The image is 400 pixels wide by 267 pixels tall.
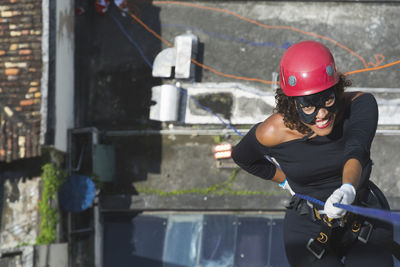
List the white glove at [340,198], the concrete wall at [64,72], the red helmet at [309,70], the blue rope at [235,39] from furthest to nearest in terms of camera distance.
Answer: the blue rope at [235,39]
the concrete wall at [64,72]
the red helmet at [309,70]
the white glove at [340,198]

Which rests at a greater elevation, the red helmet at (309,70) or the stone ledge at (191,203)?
the red helmet at (309,70)

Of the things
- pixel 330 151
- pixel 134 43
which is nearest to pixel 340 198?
pixel 330 151

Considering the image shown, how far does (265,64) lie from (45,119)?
5644 millimetres

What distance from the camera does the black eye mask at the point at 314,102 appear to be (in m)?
4.65

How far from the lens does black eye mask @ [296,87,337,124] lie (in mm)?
4648

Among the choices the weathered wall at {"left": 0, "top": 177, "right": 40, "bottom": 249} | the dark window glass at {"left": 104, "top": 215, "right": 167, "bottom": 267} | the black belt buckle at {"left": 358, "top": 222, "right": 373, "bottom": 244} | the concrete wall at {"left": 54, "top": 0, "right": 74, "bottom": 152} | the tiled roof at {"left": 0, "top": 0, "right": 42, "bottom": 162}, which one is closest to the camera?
the black belt buckle at {"left": 358, "top": 222, "right": 373, "bottom": 244}

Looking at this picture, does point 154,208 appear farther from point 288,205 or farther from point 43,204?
point 288,205

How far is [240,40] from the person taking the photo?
1298 cm

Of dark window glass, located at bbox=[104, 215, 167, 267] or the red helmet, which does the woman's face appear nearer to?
the red helmet

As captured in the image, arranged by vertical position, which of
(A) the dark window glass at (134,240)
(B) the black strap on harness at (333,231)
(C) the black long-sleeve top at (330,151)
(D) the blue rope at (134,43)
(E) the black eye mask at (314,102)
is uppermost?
(D) the blue rope at (134,43)

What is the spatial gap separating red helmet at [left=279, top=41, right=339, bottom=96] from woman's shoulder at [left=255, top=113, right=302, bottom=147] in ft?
1.56

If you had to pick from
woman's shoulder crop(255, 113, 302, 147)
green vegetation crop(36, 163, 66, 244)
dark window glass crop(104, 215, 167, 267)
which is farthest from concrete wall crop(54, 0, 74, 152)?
woman's shoulder crop(255, 113, 302, 147)

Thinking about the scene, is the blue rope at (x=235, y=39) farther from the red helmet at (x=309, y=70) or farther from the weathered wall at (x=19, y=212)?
the red helmet at (x=309, y=70)

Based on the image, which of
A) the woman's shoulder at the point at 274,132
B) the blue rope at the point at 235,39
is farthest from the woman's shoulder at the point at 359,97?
the blue rope at the point at 235,39
